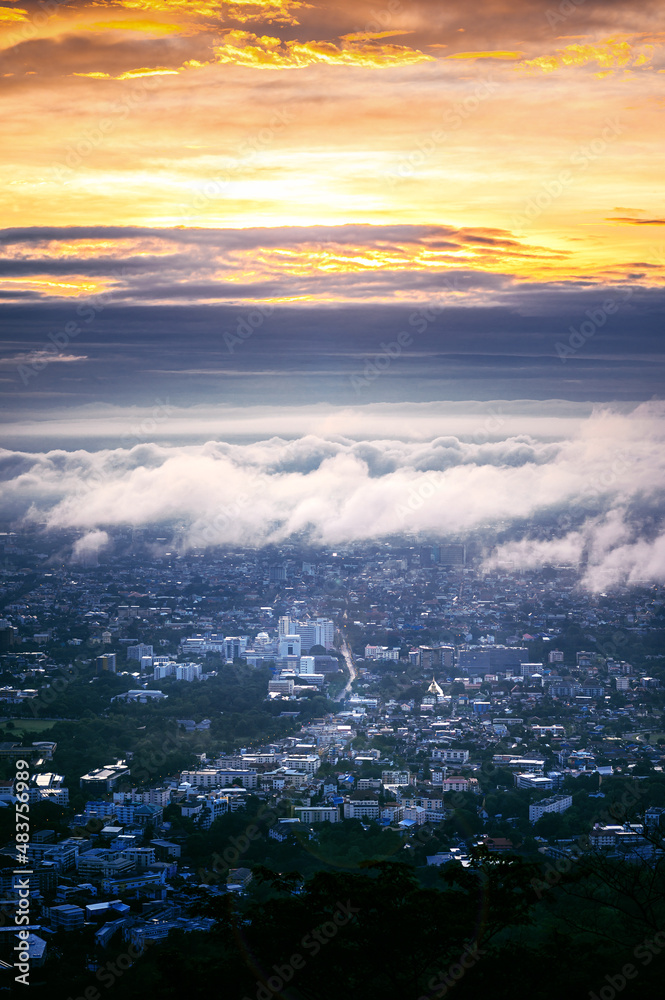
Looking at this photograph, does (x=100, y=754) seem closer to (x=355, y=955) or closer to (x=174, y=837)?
(x=174, y=837)

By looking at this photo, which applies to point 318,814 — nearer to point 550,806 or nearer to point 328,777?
point 328,777

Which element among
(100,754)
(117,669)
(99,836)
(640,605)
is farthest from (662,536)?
(99,836)

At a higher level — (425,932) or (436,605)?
(425,932)

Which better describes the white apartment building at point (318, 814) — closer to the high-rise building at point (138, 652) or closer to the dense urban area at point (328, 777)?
the dense urban area at point (328, 777)

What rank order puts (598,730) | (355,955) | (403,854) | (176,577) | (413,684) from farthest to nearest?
(176,577)
(413,684)
(598,730)
(403,854)
(355,955)

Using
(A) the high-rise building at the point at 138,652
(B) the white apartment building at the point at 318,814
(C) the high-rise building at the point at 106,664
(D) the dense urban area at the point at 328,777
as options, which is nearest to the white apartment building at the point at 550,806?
Answer: (D) the dense urban area at the point at 328,777

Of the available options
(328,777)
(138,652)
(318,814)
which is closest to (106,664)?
(138,652)

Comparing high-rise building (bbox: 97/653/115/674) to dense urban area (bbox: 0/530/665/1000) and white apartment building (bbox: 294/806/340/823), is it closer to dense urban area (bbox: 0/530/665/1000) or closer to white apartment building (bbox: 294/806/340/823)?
dense urban area (bbox: 0/530/665/1000)

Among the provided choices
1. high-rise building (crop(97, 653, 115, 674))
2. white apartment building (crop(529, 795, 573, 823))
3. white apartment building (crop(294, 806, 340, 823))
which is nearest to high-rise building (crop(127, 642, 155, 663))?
high-rise building (crop(97, 653, 115, 674))
